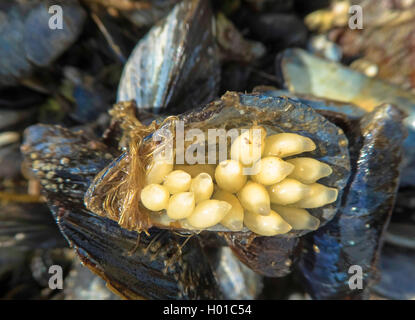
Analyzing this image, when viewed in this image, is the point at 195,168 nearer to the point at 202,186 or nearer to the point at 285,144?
the point at 202,186

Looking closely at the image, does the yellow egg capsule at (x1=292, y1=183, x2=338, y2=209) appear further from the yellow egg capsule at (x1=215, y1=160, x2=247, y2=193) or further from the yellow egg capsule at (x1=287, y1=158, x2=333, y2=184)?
the yellow egg capsule at (x1=215, y1=160, x2=247, y2=193)

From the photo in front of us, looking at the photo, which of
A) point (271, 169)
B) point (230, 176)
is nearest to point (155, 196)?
point (230, 176)

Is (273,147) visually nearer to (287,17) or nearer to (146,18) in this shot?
(146,18)

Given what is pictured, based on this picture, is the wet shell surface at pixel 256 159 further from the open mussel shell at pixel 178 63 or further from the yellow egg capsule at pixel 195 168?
the open mussel shell at pixel 178 63

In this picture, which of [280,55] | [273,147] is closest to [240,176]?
[273,147]

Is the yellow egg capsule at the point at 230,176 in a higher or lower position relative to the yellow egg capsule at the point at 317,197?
higher

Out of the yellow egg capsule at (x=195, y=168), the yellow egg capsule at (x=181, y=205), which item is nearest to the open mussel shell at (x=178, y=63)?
the yellow egg capsule at (x=195, y=168)
